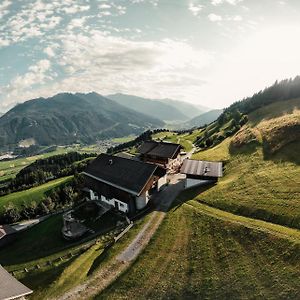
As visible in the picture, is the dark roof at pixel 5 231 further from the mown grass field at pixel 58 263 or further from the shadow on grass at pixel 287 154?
the shadow on grass at pixel 287 154

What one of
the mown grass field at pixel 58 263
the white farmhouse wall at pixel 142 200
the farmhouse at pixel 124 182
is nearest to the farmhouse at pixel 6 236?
the mown grass field at pixel 58 263

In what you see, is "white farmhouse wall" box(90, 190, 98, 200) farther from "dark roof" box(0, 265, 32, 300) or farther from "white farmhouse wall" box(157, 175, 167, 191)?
"dark roof" box(0, 265, 32, 300)

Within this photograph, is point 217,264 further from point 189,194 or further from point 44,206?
Answer: point 44,206

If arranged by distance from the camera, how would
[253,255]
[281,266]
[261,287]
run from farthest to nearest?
[253,255] < [281,266] < [261,287]

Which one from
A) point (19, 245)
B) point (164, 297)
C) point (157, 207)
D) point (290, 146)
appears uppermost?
point (290, 146)

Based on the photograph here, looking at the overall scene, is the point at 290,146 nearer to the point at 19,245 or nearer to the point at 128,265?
the point at 128,265

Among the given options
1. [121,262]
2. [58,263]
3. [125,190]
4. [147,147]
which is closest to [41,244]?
[58,263]

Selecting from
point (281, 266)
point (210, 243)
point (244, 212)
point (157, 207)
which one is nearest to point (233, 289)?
point (281, 266)
